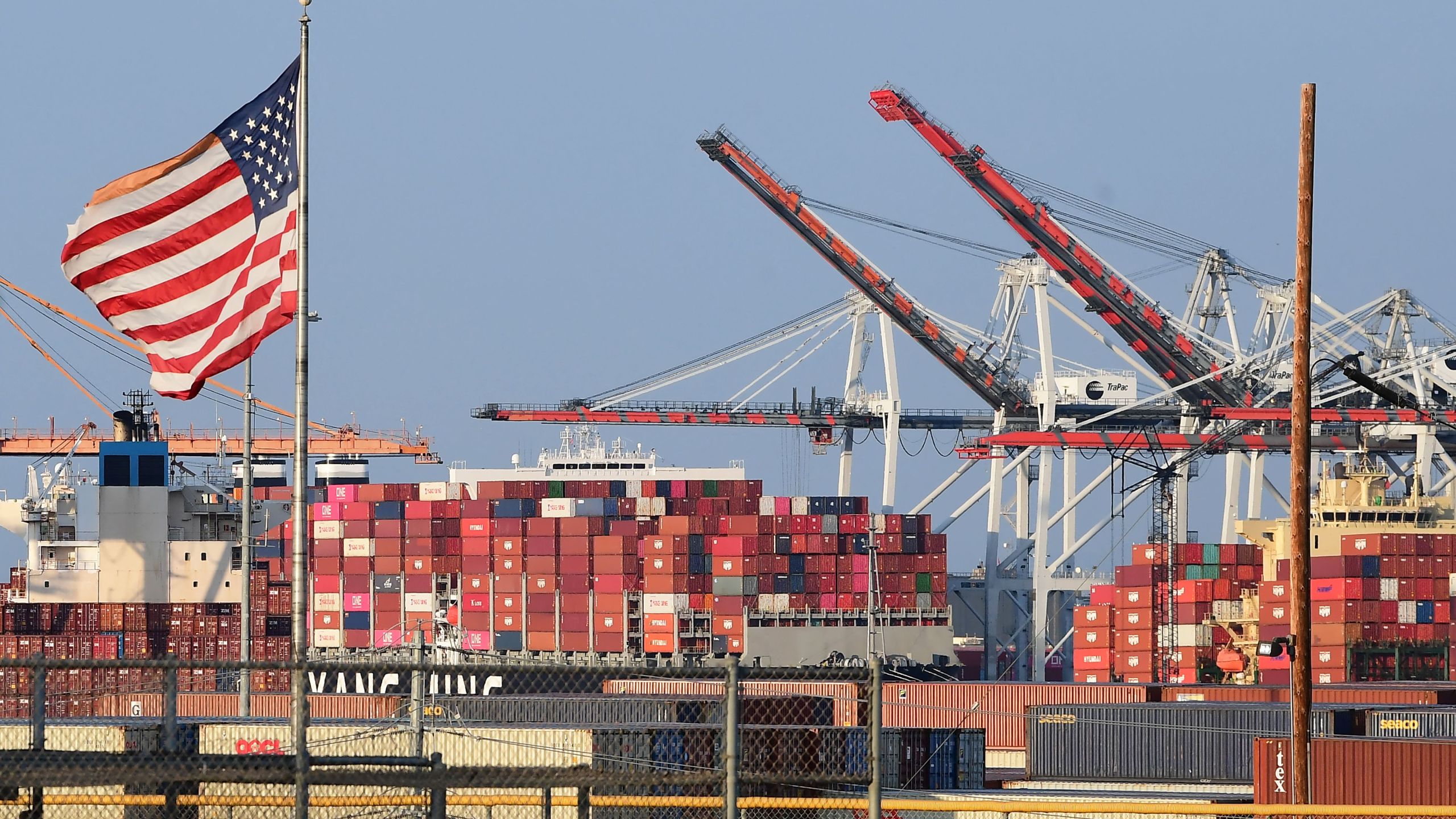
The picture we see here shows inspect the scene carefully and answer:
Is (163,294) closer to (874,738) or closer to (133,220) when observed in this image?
(133,220)

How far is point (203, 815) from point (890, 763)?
49.8 ft

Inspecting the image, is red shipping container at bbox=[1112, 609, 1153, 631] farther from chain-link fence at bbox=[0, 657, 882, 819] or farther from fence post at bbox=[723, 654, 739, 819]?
fence post at bbox=[723, 654, 739, 819]

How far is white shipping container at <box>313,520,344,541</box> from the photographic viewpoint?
279 feet

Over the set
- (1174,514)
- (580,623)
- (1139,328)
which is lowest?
(580,623)

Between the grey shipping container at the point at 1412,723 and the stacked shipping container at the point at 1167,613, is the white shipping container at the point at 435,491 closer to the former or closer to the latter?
the stacked shipping container at the point at 1167,613

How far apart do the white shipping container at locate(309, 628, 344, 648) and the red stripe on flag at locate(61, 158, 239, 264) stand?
228 feet

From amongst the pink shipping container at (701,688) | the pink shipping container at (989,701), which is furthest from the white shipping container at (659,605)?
the pink shipping container at (989,701)

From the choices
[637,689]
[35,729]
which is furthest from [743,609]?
[35,729]

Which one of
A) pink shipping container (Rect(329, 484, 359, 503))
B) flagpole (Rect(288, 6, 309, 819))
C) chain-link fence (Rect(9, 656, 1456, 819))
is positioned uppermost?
flagpole (Rect(288, 6, 309, 819))

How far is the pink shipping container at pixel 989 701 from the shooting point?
39.3 metres

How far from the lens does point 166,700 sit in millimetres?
10680

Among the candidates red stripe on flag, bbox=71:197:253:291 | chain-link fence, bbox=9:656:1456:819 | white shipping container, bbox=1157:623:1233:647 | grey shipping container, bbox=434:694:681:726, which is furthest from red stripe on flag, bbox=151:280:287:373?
white shipping container, bbox=1157:623:1233:647

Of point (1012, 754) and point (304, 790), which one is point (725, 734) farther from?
point (1012, 754)

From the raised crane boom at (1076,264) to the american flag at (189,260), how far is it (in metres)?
62.1
